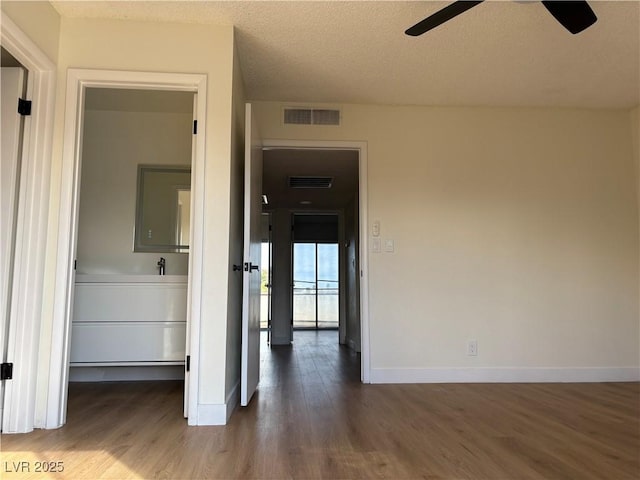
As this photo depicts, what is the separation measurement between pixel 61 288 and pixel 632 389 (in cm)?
384

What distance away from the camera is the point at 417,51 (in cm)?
271

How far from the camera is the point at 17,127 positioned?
2.12 meters

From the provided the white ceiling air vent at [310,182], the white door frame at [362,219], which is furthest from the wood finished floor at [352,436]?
the white ceiling air vent at [310,182]

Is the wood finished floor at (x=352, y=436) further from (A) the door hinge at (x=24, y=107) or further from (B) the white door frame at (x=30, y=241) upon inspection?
(A) the door hinge at (x=24, y=107)

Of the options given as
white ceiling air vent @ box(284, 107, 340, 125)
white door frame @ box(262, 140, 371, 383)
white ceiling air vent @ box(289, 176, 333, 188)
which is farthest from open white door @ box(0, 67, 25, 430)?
white ceiling air vent @ box(289, 176, 333, 188)

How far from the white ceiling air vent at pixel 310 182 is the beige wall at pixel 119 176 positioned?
1602 millimetres

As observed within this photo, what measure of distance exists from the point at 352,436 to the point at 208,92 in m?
1.97

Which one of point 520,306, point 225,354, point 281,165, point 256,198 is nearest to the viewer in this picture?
point 225,354

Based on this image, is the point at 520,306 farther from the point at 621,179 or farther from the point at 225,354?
the point at 225,354

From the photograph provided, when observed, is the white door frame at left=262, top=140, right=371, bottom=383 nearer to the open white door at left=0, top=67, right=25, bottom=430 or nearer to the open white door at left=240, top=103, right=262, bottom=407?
the open white door at left=240, top=103, right=262, bottom=407

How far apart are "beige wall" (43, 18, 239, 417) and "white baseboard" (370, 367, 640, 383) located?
152cm

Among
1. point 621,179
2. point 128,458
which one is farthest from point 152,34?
point 621,179

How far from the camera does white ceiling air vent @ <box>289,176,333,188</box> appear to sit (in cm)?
484

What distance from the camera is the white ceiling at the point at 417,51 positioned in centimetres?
228
